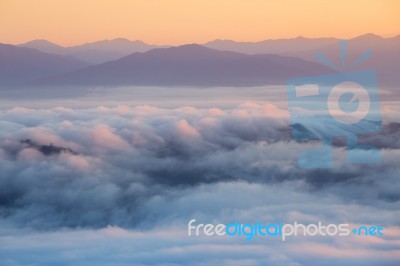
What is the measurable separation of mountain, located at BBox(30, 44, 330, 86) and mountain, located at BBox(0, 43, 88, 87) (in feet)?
0.54

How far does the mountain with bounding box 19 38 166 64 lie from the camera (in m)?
5.16

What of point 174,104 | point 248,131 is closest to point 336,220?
point 248,131

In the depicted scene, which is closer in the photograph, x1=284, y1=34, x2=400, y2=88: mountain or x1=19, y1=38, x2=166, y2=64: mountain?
x1=284, y1=34, x2=400, y2=88: mountain

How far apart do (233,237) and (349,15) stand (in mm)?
2166

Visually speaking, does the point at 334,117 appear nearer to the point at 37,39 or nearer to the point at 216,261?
the point at 216,261

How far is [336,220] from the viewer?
189 inches

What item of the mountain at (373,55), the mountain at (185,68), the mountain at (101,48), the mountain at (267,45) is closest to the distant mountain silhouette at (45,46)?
the mountain at (101,48)

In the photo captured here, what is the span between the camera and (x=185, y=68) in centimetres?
519

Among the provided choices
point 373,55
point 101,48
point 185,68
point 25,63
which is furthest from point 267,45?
point 25,63

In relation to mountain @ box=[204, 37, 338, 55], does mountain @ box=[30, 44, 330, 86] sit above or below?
below

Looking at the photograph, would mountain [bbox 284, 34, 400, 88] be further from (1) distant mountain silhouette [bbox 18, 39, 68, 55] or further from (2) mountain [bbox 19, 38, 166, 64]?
(1) distant mountain silhouette [bbox 18, 39, 68, 55]

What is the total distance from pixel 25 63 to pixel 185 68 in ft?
4.59

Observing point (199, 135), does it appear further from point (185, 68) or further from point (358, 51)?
point (358, 51)

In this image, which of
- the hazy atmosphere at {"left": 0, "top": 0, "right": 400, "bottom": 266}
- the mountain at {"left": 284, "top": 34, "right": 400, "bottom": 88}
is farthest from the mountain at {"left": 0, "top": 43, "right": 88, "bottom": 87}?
the mountain at {"left": 284, "top": 34, "right": 400, "bottom": 88}
